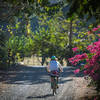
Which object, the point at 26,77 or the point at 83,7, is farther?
the point at 26,77

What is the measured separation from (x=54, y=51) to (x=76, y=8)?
119 ft

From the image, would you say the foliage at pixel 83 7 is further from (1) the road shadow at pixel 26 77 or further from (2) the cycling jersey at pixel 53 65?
(1) the road shadow at pixel 26 77

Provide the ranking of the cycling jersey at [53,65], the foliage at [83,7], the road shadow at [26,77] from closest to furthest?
the foliage at [83,7] → the cycling jersey at [53,65] → the road shadow at [26,77]

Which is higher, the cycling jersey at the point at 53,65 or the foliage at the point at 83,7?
the foliage at the point at 83,7

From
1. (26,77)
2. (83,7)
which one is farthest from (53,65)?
(26,77)

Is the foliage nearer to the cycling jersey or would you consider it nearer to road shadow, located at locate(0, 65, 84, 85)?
the cycling jersey

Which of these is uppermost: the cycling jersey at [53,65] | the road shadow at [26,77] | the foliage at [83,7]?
the foliage at [83,7]

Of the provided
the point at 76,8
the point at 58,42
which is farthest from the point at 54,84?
the point at 58,42

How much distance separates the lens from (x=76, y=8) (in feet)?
18.2

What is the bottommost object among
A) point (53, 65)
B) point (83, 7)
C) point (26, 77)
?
point (26, 77)

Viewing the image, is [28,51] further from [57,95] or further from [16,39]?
[57,95]

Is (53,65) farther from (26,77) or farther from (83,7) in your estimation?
(26,77)

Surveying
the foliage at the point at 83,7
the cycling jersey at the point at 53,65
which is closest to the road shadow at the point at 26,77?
the cycling jersey at the point at 53,65

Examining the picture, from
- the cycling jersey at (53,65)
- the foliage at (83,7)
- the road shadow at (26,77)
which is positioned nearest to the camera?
the foliage at (83,7)
